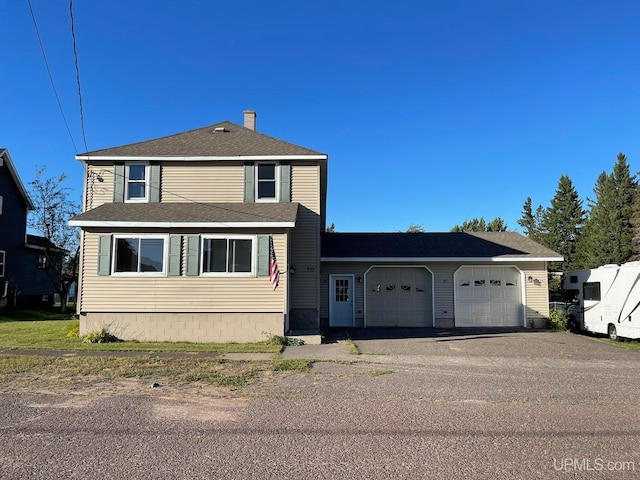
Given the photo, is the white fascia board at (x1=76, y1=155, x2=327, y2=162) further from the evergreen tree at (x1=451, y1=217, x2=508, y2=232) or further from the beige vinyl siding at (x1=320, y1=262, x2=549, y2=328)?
the evergreen tree at (x1=451, y1=217, x2=508, y2=232)

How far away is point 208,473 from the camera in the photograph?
3936mm

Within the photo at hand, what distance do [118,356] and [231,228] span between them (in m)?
4.59

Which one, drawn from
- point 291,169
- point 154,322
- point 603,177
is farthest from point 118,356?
point 603,177

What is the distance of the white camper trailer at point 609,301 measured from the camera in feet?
44.4

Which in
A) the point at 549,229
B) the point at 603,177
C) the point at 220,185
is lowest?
the point at 220,185

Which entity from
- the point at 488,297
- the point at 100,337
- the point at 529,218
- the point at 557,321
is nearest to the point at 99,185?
the point at 100,337

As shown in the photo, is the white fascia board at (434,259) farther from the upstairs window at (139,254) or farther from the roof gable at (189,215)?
the upstairs window at (139,254)

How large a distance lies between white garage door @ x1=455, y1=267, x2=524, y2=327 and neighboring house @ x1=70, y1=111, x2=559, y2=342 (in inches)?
2.1

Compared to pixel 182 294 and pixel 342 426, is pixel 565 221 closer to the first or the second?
pixel 182 294

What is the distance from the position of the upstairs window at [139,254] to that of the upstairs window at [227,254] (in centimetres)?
132

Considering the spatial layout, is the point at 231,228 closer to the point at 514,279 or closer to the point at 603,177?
the point at 514,279

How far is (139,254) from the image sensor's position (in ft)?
41.9

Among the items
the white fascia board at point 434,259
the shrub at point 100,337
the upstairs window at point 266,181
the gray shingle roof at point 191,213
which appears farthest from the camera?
the white fascia board at point 434,259

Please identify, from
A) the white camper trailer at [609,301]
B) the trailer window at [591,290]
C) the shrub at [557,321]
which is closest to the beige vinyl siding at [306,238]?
the shrub at [557,321]
